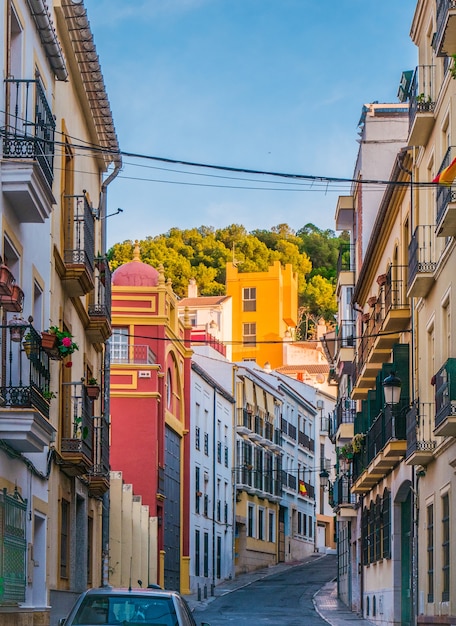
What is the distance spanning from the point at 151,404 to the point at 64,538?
80.3ft

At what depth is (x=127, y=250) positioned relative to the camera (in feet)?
359

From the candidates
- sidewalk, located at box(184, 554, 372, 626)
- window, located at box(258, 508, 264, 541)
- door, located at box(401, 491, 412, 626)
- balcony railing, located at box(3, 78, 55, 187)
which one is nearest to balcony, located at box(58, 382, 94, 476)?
balcony railing, located at box(3, 78, 55, 187)

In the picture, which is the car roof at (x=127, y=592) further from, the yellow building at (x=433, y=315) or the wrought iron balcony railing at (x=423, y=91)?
the wrought iron balcony railing at (x=423, y=91)

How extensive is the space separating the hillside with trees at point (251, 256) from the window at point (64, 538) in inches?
3652

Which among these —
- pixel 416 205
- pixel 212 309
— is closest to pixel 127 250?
pixel 212 309

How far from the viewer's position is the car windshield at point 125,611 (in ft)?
43.8

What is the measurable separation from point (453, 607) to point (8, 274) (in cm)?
982

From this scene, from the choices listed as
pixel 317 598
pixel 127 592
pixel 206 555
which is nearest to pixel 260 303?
pixel 206 555

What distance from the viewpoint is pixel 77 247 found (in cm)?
2302

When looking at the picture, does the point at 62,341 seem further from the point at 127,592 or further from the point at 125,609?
the point at 125,609

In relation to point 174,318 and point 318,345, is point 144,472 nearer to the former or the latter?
point 174,318

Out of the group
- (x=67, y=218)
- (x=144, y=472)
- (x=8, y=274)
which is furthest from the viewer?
(x=144, y=472)

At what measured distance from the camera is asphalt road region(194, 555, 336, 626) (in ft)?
122

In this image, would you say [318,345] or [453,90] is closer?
[453,90]
